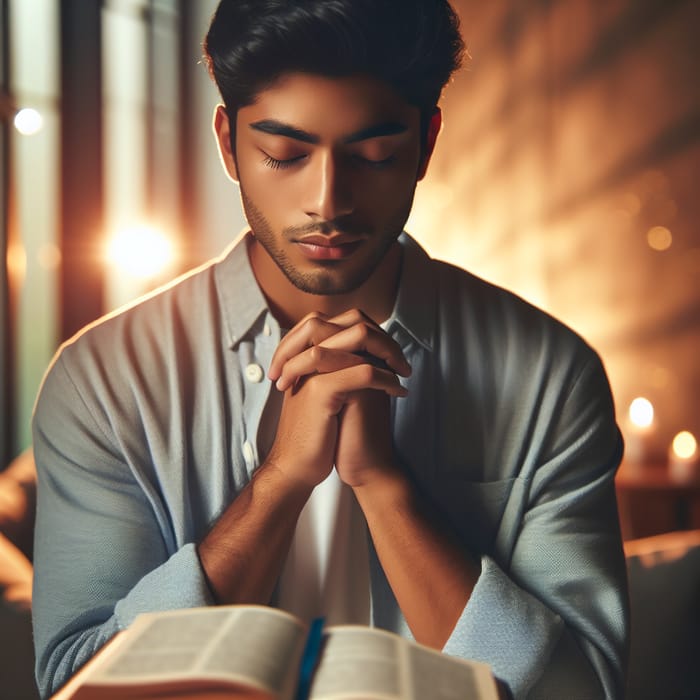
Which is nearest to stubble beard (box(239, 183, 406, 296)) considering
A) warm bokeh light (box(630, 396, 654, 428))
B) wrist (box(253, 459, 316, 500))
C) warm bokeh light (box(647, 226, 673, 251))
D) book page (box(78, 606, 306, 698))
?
wrist (box(253, 459, 316, 500))

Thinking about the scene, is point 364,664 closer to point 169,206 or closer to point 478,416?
point 478,416

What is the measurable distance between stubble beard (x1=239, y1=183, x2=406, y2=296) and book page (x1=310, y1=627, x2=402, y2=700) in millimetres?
440

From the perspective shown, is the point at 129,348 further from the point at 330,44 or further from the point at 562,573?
the point at 562,573

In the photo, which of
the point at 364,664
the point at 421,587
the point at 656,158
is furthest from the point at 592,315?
the point at 364,664

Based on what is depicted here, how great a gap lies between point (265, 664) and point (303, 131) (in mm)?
601

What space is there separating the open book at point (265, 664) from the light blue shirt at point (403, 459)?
20cm

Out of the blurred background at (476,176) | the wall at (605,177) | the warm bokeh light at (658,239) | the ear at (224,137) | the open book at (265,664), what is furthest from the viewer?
the warm bokeh light at (658,239)

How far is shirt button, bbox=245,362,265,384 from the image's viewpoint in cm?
111

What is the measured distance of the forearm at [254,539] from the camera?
3.25ft

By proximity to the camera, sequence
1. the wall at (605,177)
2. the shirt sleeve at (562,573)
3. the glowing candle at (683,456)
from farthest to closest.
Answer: the wall at (605,177), the glowing candle at (683,456), the shirt sleeve at (562,573)

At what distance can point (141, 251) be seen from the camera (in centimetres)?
153

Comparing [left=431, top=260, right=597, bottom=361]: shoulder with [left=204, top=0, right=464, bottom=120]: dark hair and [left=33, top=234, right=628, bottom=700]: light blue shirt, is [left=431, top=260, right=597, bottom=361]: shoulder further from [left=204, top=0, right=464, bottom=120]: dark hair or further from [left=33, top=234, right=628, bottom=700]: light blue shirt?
[left=204, top=0, right=464, bottom=120]: dark hair

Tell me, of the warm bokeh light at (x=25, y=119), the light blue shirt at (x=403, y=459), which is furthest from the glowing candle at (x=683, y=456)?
the warm bokeh light at (x=25, y=119)

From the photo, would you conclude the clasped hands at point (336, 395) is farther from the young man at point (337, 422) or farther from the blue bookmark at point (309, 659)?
the blue bookmark at point (309, 659)
